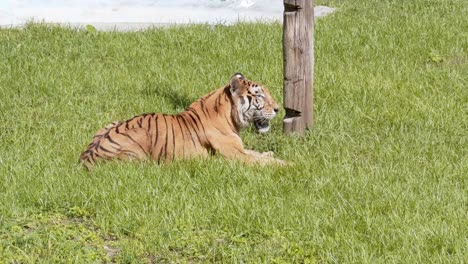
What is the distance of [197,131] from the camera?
6648mm

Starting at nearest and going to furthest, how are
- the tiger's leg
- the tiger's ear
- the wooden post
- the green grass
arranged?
the green grass → the tiger's leg → the tiger's ear → the wooden post

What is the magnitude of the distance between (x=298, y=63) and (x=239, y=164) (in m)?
1.36

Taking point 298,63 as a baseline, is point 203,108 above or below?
below

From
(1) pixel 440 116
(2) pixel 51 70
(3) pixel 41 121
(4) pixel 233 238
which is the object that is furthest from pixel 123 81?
(4) pixel 233 238

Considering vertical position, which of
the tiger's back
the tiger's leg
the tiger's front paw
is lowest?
the tiger's front paw

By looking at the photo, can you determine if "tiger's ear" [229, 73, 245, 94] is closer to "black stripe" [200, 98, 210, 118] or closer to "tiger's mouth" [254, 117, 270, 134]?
"black stripe" [200, 98, 210, 118]

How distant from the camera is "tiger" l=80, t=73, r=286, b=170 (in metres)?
6.35

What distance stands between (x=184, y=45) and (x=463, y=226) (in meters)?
5.54

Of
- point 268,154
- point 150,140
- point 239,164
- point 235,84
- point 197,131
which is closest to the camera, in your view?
point 239,164

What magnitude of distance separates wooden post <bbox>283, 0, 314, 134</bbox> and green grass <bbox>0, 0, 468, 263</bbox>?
0.65ft

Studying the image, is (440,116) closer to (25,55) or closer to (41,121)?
(41,121)

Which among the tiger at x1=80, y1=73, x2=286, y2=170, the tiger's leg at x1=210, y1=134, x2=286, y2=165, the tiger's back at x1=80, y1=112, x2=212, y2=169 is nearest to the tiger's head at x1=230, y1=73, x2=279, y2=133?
the tiger at x1=80, y1=73, x2=286, y2=170

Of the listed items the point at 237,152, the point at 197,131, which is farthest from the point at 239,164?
the point at 197,131

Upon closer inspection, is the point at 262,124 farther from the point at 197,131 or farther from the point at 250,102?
the point at 197,131
